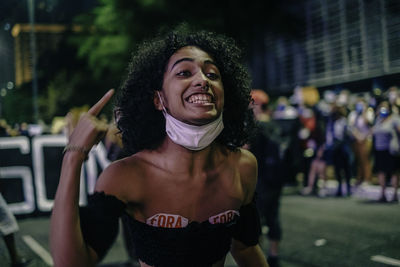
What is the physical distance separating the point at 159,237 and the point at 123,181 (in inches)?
9.7

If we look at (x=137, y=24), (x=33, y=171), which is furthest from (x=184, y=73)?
(x=137, y=24)

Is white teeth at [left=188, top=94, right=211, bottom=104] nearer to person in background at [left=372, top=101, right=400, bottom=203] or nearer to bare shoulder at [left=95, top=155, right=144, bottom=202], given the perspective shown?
bare shoulder at [left=95, top=155, right=144, bottom=202]

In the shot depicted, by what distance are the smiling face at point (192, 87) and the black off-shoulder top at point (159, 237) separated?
1.33ft

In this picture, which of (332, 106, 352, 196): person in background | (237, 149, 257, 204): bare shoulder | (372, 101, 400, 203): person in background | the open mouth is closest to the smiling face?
the open mouth

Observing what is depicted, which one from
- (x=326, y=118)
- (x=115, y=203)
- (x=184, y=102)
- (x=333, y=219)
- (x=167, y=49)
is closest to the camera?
(x=115, y=203)

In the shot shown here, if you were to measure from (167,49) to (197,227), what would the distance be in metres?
0.73

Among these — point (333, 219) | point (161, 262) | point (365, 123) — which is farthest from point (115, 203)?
point (365, 123)

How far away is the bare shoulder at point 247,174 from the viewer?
1.81 meters

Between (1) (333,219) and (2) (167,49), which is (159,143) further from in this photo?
(1) (333,219)

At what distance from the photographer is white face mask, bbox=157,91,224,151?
1.67 m

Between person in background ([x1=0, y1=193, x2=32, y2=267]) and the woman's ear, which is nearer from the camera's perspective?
the woman's ear

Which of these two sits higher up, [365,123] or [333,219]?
[365,123]

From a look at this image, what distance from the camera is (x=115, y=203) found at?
1.54m

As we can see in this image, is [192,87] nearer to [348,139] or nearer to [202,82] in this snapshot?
[202,82]
